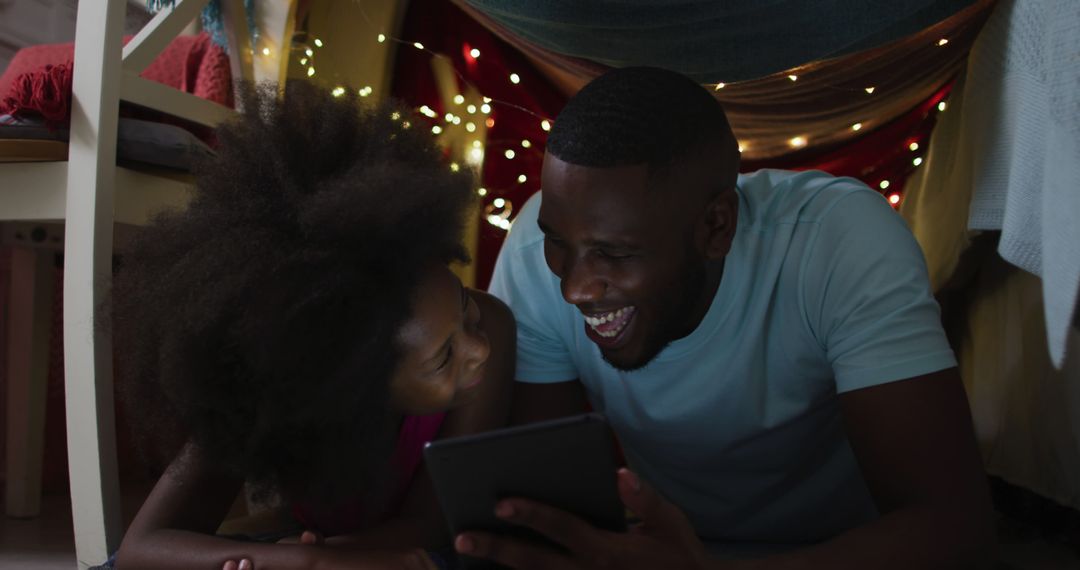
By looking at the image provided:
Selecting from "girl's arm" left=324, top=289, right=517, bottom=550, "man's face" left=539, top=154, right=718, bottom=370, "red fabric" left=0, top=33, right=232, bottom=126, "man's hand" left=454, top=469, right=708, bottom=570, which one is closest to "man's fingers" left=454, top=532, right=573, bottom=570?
"man's hand" left=454, top=469, right=708, bottom=570

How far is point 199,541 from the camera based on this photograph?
0.87 metres

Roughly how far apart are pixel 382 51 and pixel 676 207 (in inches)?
29.9

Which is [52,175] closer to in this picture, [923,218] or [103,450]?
[103,450]

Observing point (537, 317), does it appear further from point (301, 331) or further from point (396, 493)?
point (301, 331)

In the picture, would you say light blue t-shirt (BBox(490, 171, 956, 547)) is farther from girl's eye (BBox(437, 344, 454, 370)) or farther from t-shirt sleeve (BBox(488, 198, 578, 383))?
girl's eye (BBox(437, 344, 454, 370))

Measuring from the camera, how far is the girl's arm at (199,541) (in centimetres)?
82

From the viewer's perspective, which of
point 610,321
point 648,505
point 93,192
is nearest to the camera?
point 648,505

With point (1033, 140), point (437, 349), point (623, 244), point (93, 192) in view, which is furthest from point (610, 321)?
point (93, 192)

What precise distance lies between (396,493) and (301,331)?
0.99 feet

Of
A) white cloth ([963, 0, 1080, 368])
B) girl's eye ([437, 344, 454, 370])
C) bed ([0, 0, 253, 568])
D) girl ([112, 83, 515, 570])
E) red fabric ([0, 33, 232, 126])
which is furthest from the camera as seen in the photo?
red fabric ([0, 33, 232, 126])

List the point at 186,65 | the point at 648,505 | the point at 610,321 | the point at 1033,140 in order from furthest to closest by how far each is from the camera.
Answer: the point at 186,65 < the point at 610,321 < the point at 1033,140 < the point at 648,505

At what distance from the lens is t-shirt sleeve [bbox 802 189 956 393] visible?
2.93 feet

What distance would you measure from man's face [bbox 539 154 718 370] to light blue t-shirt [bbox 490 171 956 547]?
0.32 ft

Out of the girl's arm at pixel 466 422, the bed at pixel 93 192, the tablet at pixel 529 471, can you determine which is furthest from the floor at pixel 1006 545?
the tablet at pixel 529 471
